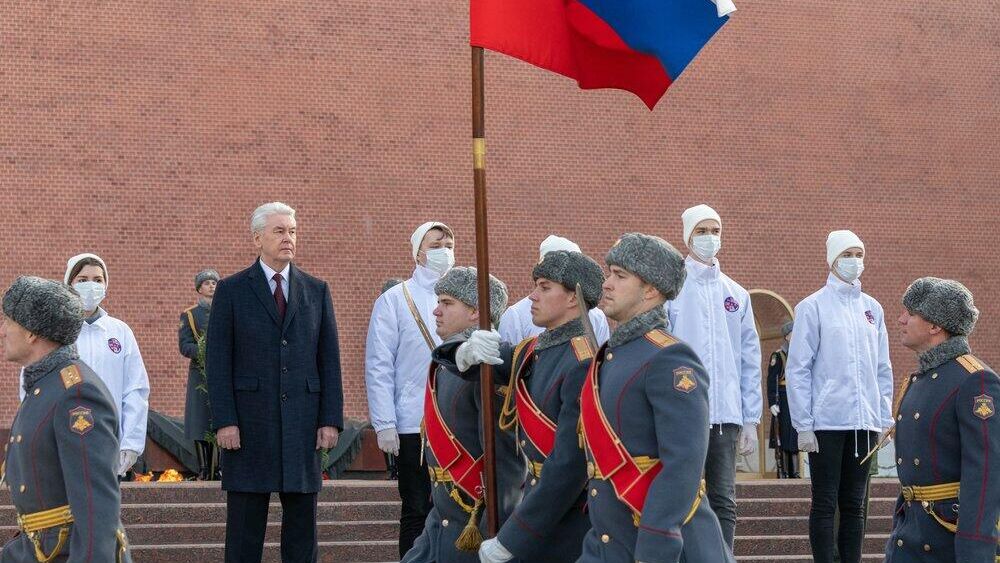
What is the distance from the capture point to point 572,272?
548 cm

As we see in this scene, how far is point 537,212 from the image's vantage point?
56.1ft

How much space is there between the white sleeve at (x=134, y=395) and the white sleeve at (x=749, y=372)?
10.7 feet

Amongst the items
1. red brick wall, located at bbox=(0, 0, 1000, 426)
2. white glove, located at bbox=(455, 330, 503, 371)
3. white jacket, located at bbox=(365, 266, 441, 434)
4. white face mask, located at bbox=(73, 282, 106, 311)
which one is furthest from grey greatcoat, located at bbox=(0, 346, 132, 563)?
red brick wall, located at bbox=(0, 0, 1000, 426)

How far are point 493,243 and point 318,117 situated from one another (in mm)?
2495

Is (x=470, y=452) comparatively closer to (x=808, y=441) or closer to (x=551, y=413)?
(x=551, y=413)

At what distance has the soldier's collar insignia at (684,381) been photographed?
4.50 m

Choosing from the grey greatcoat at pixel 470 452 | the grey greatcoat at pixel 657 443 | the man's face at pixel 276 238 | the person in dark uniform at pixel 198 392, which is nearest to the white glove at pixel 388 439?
the man's face at pixel 276 238

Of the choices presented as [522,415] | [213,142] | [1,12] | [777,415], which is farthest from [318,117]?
[522,415]

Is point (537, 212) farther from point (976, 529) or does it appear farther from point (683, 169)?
point (976, 529)

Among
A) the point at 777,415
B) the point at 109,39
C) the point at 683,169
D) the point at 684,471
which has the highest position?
the point at 109,39

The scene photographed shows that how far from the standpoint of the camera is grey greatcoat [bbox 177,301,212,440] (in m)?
12.2

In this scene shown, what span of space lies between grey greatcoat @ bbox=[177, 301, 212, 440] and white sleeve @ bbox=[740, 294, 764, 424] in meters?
5.44

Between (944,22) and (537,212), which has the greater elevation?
(944,22)

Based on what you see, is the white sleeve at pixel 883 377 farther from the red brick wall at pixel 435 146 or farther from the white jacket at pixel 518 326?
the red brick wall at pixel 435 146
